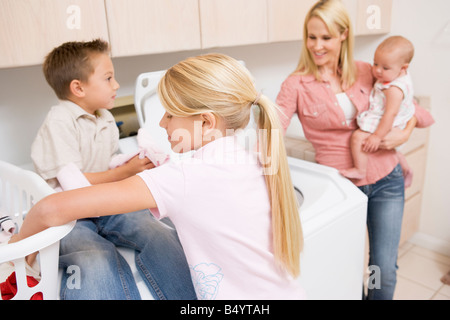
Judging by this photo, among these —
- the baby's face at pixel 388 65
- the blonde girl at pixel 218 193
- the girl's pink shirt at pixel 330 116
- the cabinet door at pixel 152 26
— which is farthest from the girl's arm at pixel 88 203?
the baby's face at pixel 388 65

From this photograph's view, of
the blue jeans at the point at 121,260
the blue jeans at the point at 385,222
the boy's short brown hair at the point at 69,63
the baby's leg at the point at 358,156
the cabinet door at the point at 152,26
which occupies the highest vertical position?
the cabinet door at the point at 152,26

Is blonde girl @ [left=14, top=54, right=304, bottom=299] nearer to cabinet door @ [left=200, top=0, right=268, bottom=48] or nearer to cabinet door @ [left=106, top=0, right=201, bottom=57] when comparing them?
cabinet door @ [left=106, top=0, right=201, bottom=57]

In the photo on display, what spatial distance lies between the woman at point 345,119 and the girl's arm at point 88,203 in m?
0.74

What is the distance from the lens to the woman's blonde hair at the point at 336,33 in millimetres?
1340

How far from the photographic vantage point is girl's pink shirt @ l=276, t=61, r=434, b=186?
1411mm

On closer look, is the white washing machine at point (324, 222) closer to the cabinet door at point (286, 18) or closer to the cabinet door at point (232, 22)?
the cabinet door at point (232, 22)

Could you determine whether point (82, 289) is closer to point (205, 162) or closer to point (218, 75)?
point (205, 162)

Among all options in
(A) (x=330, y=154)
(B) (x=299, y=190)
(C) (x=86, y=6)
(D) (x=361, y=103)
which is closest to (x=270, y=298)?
(B) (x=299, y=190)

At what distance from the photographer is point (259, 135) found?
903mm
